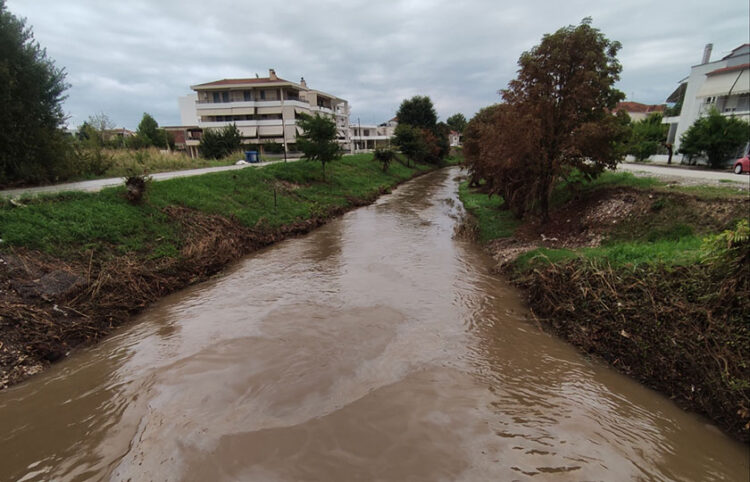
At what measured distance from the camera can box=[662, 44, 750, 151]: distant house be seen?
2766 centimetres

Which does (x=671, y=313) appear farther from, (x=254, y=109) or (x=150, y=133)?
(x=150, y=133)

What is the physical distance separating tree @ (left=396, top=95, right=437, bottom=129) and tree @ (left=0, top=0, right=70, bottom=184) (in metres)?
48.2

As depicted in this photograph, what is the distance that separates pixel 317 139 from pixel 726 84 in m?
33.9

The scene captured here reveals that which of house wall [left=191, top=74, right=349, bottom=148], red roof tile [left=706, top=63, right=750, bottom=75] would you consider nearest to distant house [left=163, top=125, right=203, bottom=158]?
house wall [left=191, top=74, right=349, bottom=148]

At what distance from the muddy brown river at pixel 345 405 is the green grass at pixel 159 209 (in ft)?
8.88

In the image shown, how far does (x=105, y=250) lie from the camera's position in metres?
8.41

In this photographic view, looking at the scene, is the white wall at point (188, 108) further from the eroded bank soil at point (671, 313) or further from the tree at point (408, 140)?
the eroded bank soil at point (671, 313)

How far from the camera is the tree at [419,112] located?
5550cm

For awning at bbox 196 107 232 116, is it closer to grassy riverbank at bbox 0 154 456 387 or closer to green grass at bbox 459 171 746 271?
grassy riverbank at bbox 0 154 456 387

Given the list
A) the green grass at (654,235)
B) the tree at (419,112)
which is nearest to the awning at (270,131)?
the tree at (419,112)

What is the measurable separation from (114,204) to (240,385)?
827 centimetres

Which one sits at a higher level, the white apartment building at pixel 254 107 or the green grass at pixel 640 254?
the white apartment building at pixel 254 107

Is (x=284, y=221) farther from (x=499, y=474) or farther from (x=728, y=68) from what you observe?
(x=728, y=68)

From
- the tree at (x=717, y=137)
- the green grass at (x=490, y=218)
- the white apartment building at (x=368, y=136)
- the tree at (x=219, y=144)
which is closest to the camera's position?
the green grass at (x=490, y=218)
